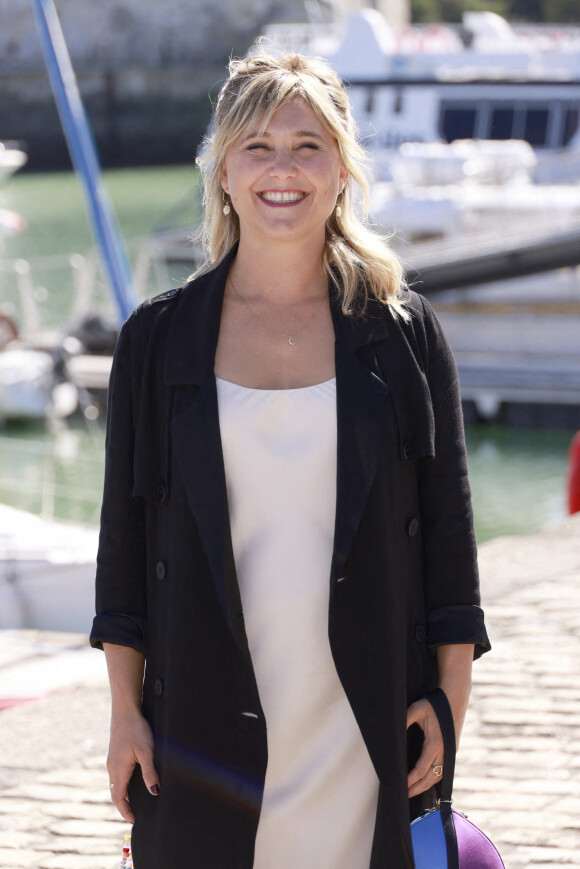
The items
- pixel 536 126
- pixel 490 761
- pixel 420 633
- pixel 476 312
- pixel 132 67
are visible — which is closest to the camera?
pixel 420 633

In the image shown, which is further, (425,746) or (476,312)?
(476,312)

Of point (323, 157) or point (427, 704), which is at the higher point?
point (323, 157)

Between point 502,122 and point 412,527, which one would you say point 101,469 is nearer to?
point 502,122

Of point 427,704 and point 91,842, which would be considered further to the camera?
point 91,842

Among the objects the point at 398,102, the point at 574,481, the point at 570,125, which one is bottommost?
the point at 570,125

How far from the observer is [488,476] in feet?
50.9

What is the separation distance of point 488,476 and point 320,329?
13637mm

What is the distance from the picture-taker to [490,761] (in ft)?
12.6

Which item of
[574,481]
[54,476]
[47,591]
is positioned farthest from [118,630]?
[54,476]

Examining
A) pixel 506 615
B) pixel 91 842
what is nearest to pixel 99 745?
pixel 91 842

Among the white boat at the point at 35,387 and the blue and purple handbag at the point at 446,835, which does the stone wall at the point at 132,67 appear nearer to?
the white boat at the point at 35,387

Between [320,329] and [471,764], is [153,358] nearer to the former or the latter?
[320,329]

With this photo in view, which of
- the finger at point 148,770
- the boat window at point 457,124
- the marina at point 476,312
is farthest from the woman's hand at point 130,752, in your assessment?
the boat window at point 457,124

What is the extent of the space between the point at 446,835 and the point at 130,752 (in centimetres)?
50
